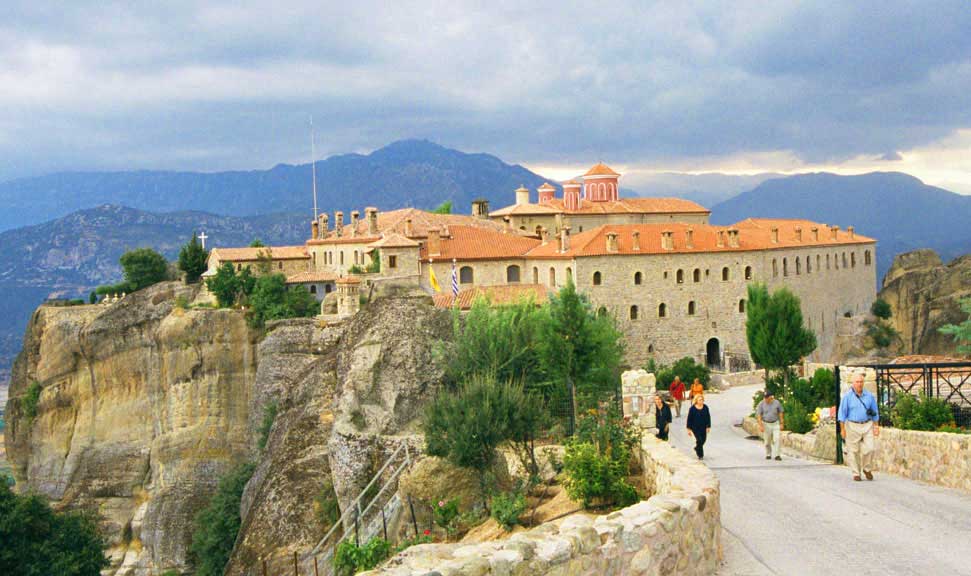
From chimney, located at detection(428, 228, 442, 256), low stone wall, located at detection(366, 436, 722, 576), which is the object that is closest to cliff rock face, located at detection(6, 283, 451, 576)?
chimney, located at detection(428, 228, 442, 256)

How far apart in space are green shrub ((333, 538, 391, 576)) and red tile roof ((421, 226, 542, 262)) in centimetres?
4109

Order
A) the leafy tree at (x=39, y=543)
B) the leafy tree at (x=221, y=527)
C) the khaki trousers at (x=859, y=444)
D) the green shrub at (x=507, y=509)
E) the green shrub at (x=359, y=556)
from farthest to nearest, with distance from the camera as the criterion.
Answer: the leafy tree at (x=221, y=527) → the leafy tree at (x=39, y=543) → the green shrub at (x=359, y=556) → the khaki trousers at (x=859, y=444) → the green shrub at (x=507, y=509)

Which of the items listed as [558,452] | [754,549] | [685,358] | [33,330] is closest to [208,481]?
[33,330]

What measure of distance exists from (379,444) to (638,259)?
38.3 metres

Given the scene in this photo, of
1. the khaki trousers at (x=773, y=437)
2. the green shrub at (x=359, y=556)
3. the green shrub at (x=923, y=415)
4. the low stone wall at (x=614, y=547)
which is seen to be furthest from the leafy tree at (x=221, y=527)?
the low stone wall at (x=614, y=547)

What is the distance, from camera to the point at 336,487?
62.6 ft

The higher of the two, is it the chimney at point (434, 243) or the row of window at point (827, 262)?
the chimney at point (434, 243)

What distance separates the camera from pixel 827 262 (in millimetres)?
68125

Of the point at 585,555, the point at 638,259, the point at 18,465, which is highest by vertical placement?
the point at 638,259

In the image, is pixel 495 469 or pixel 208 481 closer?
pixel 495 469

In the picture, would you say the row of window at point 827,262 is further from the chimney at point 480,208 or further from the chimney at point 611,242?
the chimney at point 480,208

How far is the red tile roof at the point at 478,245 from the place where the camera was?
5672 centimetres

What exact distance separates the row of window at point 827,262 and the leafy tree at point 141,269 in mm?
40120

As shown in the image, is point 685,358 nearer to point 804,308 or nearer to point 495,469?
point 804,308
